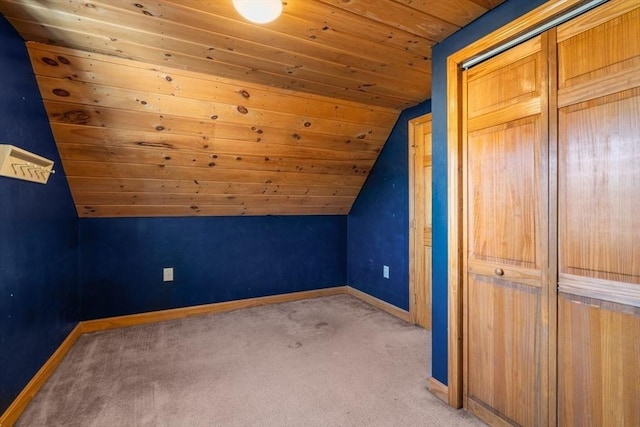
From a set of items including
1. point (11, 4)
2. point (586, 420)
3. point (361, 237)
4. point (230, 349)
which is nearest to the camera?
point (586, 420)

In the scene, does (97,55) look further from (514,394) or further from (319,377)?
(514,394)

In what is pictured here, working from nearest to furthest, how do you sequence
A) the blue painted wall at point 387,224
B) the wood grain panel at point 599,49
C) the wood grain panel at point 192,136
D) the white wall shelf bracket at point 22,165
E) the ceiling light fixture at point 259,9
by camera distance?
the wood grain panel at point 599,49 < the ceiling light fixture at point 259,9 < the white wall shelf bracket at point 22,165 < the wood grain panel at point 192,136 < the blue painted wall at point 387,224

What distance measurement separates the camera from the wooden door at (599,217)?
1.13 m

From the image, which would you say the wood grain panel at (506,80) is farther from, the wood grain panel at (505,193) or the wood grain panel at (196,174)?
the wood grain panel at (196,174)

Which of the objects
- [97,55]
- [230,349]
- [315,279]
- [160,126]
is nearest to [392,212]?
[315,279]

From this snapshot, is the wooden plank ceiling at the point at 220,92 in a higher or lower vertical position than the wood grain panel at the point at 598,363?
higher

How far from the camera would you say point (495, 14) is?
60.7 inches

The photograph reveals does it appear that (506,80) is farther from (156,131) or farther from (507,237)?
(156,131)

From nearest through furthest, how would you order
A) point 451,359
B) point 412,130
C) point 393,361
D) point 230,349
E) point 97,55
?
point 451,359
point 97,55
point 393,361
point 230,349
point 412,130

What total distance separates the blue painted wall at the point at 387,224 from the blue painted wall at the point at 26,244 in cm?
271

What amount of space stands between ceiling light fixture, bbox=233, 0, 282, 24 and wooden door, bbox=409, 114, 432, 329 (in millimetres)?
1778

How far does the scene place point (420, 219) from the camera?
9.65 ft

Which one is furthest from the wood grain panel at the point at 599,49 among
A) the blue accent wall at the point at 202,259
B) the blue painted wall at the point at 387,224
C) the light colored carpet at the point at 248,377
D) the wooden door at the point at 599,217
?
the blue accent wall at the point at 202,259

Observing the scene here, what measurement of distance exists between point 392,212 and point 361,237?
25.7 inches
